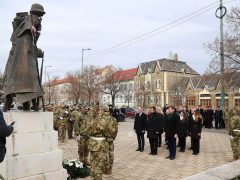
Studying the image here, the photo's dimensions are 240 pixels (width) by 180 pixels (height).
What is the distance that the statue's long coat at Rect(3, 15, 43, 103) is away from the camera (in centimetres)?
665

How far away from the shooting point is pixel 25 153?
6.41 m

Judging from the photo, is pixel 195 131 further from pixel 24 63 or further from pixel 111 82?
pixel 111 82

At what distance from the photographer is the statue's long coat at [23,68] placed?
6.65m

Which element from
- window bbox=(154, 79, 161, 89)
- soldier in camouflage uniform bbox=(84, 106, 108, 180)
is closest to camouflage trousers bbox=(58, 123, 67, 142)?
soldier in camouflage uniform bbox=(84, 106, 108, 180)

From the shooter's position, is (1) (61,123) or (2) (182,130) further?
(1) (61,123)

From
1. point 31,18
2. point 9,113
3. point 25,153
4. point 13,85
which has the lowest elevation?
point 25,153

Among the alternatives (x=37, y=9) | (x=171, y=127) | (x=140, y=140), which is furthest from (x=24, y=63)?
(x=140, y=140)

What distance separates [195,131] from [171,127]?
136 centimetres

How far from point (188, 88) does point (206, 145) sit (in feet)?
164

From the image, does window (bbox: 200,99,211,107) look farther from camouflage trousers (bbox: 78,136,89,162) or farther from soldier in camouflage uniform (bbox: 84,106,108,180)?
soldier in camouflage uniform (bbox: 84,106,108,180)

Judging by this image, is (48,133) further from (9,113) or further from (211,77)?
(211,77)

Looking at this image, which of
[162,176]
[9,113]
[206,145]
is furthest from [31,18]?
[206,145]

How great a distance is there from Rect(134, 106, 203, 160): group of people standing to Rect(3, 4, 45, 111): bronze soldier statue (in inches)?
243

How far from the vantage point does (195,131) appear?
42.2 ft
